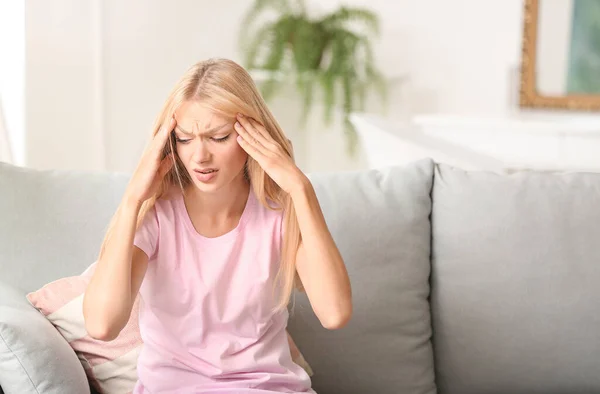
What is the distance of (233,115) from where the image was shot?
5.24 feet

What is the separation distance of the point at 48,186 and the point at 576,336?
1220 millimetres

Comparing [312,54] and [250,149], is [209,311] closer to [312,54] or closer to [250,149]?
[250,149]

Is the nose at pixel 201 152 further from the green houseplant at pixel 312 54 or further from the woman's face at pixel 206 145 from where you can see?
the green houseplant at pixel 312 54

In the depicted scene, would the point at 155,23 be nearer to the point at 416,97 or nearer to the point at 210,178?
the point at 416,97

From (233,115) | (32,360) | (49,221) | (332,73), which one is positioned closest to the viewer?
(32,360)

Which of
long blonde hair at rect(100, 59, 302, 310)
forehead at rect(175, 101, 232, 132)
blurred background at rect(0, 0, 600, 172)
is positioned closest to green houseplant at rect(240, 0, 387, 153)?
blurred background at rect(0, 0, 600, 172)

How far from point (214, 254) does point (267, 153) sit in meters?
0.22

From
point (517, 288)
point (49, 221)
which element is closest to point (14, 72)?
point (49, 221)

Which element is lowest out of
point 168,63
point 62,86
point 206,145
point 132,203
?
point 132,203

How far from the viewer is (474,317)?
6.37ft

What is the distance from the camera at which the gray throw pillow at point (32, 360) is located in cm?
149

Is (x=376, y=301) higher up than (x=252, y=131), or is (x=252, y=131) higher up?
(x=252, y=131)

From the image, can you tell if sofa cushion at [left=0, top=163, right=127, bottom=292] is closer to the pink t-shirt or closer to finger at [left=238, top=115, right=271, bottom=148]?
the pink t-shirt

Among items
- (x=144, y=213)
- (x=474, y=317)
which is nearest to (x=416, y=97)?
(x=474, y=317)
